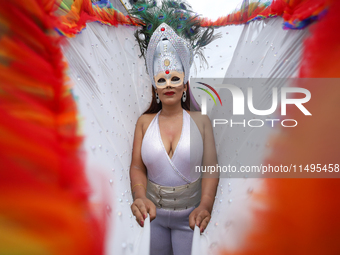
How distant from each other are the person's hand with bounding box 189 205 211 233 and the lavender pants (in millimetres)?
161

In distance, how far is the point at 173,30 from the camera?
3.42 ft

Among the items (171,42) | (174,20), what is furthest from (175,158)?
(174,20)

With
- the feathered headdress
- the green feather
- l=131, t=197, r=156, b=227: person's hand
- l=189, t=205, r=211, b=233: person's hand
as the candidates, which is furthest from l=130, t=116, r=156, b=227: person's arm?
the green feather

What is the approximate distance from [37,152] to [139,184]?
1.49 feet

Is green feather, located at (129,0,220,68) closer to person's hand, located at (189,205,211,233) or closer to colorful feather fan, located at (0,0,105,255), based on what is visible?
colorful feather fan, located at (0,0,105,255)

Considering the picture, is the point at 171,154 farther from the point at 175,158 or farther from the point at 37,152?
the point at 37,152

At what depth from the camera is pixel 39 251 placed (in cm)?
59

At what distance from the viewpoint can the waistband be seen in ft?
3.45

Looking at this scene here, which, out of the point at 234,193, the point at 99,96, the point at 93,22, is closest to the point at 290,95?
the point at 234,193

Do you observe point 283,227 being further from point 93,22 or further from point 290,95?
point 93,22

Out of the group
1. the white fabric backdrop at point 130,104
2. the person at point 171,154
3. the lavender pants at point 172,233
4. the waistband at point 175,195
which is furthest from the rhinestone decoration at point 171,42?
the lavender pants at point 172,233

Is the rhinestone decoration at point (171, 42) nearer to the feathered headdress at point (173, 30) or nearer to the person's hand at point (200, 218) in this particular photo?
the feathered headdress at point (173, 30)

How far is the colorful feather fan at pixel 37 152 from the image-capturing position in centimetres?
60

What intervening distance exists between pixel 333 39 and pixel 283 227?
0.54 metres
